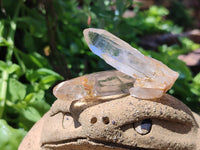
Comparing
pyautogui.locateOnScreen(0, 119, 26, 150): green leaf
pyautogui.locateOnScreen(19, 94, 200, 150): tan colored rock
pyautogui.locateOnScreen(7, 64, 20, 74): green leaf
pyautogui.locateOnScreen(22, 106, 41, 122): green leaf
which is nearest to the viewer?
pyautogui.locateOnScreen(19, 94, 200, 150): tan colored rock

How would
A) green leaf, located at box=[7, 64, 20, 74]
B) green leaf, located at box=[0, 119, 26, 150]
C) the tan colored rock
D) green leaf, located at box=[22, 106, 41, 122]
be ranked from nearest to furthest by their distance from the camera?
the tan colored rock, green leaf, located at box=[0, 119, 26, 150], green leaf, located at box=[22, 106, 41, 122], green leaf, located at box=[7, 64, 20, 74]

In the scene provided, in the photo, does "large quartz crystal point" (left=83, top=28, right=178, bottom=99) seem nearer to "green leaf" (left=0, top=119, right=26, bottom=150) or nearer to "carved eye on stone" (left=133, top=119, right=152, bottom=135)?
"carved eye on stone" (left=133, top=119, right=152, bottom=135)

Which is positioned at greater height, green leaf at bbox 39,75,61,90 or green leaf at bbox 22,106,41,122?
green leaf at bbox 39,75,61,90

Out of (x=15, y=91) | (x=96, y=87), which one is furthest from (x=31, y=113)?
(x=96, y=87)

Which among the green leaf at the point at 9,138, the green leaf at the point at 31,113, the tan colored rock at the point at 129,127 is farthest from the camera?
the green leaf at the point at 31,113

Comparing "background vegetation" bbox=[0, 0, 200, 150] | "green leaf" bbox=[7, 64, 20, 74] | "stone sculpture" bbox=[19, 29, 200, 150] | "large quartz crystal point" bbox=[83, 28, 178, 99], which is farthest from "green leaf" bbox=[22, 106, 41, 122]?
"large quartz crystal point" bbox=[83, 28, 178, 99]

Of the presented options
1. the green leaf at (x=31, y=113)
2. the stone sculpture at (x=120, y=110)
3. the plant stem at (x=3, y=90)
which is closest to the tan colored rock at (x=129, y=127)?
the stone sculpture at (x=120, y=110)

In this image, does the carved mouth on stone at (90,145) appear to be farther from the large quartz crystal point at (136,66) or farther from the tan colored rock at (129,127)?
the large quartz crystal point at (136,66)
